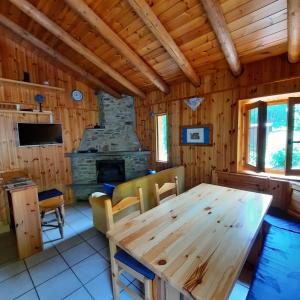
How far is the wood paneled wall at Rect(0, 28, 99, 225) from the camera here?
3.24 metres

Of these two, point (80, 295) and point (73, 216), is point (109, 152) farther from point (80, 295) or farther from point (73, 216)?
point (80, 295)

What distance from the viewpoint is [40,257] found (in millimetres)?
2252

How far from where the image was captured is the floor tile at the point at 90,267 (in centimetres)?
→ 192

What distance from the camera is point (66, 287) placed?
5.85ft

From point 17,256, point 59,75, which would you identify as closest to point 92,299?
point 17,256

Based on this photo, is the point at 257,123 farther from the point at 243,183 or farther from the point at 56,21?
the point at 56,21

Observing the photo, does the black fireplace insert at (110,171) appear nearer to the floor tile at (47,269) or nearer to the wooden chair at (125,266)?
the floor tile at (47,269)

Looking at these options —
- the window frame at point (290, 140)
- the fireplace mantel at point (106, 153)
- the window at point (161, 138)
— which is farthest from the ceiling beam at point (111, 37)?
the window frame at point (290, 140)

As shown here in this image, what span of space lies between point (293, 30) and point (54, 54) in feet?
12.0

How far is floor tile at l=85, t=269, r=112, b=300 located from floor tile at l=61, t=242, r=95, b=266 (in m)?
0.43

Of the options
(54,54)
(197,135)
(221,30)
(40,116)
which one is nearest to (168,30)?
(221,30)

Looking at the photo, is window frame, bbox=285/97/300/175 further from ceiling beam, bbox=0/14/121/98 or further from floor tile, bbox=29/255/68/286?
ceiling beam, bbox=0/14/121/98

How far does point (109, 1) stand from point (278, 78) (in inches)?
94.6

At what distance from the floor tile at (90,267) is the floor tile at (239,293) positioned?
1341mm
